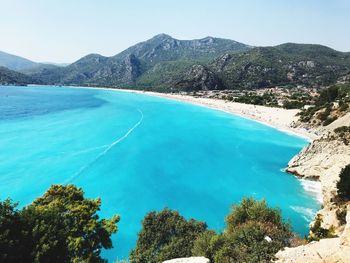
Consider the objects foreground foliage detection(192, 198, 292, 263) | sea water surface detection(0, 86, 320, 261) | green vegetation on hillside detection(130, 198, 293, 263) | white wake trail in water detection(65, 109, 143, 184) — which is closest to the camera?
foreground foliage detection(192, 198, 292, 263)

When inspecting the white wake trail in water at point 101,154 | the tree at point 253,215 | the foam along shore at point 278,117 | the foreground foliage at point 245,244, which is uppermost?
the foreground foliage at point 245,244

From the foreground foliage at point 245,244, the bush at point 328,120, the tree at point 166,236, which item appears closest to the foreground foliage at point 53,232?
the tree at point 166,236

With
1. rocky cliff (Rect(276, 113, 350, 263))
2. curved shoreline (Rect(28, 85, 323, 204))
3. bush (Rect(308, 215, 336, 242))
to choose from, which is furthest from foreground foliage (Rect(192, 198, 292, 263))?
curved shoreline (Rect(28, 85, 323, 204))

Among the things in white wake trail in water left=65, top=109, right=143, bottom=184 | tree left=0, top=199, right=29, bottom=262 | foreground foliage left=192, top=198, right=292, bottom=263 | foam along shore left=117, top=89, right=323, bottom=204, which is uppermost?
tree left=0, top=199, right=29, bottom=262

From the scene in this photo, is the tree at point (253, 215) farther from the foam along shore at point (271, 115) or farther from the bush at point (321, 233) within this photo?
the foam along shore at point (271, 115)

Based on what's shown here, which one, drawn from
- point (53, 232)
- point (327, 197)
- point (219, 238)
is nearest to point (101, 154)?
point (327, 197)

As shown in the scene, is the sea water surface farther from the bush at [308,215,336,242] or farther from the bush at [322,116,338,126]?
the bush at [308,215,336,242]
